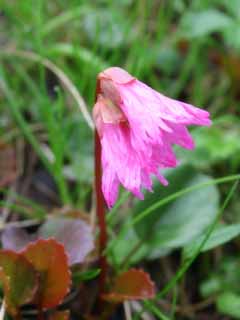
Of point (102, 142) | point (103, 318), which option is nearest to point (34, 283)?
point (103, 318)

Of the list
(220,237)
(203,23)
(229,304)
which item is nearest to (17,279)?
(220,237)

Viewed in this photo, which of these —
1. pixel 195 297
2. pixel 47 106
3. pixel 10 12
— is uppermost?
pixel 10 12

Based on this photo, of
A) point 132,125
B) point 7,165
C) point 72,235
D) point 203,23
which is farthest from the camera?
point 203,23

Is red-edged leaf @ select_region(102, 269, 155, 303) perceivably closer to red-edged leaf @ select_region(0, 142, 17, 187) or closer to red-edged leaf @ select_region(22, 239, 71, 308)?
red-edged leaf @ select_region(22, 239, 71, 308)

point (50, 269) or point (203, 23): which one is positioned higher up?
point (203, 23)

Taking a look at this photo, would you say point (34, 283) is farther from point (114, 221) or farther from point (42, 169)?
point (42, 169)

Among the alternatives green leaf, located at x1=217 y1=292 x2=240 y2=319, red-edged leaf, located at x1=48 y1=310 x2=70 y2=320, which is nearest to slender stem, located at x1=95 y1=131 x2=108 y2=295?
red-edged leaf, located at x1=48 y1=310 x2=70 y2=320

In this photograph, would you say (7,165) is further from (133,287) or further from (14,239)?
(133,287)
